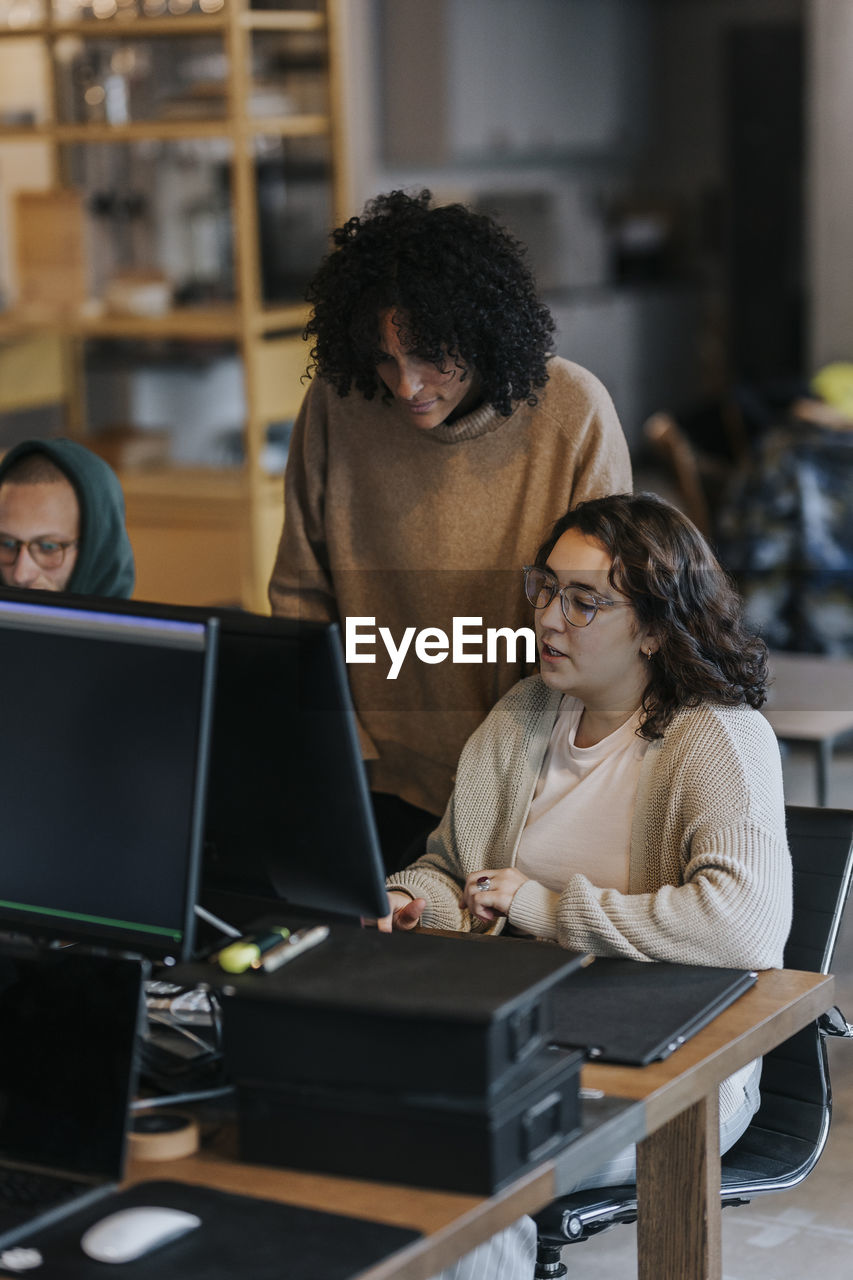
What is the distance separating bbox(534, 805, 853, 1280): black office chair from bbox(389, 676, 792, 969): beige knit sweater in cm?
17

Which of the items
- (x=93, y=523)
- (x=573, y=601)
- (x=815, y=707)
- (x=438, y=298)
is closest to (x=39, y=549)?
(x=93, y=523)

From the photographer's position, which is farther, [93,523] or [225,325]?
[225,325]

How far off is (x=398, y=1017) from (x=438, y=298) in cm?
102

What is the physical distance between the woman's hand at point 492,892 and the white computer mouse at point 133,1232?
0.65 meters

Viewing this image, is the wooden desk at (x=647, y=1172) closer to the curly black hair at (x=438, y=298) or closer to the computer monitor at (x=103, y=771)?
the computer monitor at (x=103, y=771)

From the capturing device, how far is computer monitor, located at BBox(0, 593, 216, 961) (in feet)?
4.85

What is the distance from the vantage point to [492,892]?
6.25 ft

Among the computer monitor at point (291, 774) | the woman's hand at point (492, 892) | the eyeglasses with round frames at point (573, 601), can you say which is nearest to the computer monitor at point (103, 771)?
the computer monitor at point (291, 774)

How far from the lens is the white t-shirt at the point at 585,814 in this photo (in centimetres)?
198

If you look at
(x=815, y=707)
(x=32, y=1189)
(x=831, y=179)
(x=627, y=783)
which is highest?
(x=831, y=179)

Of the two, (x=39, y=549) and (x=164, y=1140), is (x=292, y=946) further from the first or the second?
(x=39, y=549)

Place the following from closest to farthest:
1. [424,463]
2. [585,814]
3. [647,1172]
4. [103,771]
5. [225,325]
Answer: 1. [103,771]
2. [647,1172]
3. [585,814]
4. [424,463]
5. [225,325]

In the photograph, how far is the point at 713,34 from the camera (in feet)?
35.0

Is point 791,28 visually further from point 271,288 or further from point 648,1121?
point 648,1121
